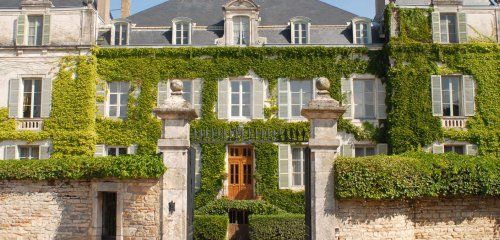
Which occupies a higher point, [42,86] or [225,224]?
[42,86]

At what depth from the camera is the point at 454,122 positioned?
20.2 metres

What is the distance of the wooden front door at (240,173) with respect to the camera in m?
20.4

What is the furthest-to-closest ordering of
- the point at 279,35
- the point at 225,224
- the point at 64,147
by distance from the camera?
the point at 279,35, the point at 64,147, the point at 225,224

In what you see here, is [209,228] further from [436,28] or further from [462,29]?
[462,29]

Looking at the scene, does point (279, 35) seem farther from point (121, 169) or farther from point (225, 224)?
point (121, 169)

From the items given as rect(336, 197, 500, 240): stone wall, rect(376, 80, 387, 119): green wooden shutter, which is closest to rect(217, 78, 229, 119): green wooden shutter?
rect(376, 80, 387, 119): green wooden shutter

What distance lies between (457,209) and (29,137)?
1613cm

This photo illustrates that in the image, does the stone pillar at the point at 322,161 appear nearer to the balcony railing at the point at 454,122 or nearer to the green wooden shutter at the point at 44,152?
the balcony railing at the point at 454,122

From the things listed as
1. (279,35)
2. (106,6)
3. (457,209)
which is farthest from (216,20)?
(457,209)

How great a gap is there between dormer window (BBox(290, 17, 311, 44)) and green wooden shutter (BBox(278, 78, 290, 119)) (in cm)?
183

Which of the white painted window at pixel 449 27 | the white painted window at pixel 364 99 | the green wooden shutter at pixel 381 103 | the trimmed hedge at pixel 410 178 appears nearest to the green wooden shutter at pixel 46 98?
the white painted window at pixel 364 99

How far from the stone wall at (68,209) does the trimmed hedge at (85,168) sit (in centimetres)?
20

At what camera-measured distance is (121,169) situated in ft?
35.6

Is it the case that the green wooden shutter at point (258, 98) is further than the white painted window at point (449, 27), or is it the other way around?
the white painted window at point (449, 27)
